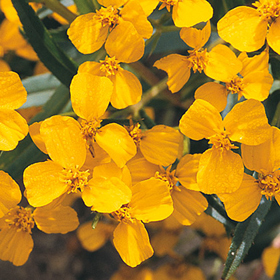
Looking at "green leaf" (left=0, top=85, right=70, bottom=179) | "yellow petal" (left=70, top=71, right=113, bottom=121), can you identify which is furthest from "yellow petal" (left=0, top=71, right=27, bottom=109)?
"green leaf" (left=0, top=85, right=70, bottom=179)

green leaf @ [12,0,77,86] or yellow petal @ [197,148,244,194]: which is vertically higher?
green leaf @ [12,0,77,86]

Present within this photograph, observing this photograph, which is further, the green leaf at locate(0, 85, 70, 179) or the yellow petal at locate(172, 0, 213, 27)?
the green leaf at locate(0, 85, 70, 179)

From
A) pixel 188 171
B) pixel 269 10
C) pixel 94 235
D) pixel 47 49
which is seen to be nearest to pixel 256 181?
pixel 188 171

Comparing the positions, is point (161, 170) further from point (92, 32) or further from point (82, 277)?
point (82, 277)

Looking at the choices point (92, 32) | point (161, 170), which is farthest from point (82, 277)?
point (92, 32)

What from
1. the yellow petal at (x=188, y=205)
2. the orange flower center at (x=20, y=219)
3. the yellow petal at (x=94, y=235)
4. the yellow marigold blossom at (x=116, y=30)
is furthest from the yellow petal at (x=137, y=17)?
the yellow petal at (x=94, y=235)

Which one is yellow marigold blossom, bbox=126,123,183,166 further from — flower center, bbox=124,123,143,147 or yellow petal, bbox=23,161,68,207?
yellow petal, bbox=23,161,68,207
